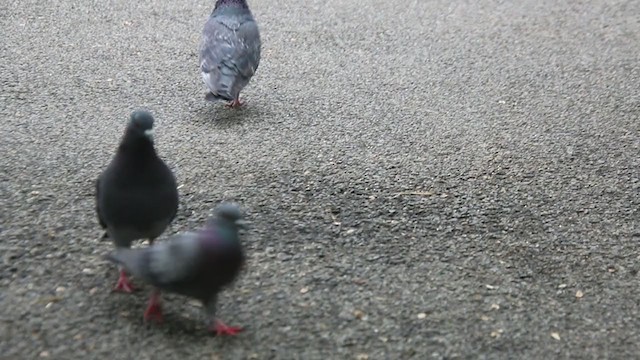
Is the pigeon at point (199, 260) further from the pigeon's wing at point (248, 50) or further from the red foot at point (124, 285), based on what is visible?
the pigeon's wing at point (248, 50)

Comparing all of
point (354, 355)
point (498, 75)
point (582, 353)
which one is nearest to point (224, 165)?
point (354, 355)

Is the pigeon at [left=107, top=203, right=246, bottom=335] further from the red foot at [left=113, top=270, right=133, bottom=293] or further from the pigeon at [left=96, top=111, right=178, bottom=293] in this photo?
the red foot at [left=113, top=270, right=133, bottom=293]

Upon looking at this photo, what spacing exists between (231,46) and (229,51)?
0.16ft

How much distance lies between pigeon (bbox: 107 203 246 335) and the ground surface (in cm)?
21

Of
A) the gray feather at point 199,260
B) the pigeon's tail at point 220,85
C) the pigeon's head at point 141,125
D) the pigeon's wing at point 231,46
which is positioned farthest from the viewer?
the pigeon's wing at point 231,46

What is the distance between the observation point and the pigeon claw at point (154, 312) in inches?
91.1

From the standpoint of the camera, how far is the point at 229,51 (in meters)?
4.11

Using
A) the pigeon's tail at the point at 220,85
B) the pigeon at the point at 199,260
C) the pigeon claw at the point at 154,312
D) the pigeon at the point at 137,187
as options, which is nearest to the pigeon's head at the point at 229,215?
the pigeon at the point at 199,260

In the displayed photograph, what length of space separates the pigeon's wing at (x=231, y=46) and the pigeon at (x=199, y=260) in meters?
2.06

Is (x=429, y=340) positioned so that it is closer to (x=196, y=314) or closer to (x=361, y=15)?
(x=196, y=314)

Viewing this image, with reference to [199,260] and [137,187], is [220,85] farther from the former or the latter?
[199,260]

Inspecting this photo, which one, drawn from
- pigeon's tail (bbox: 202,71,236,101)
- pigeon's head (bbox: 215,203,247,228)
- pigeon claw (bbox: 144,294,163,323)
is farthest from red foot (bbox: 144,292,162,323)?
pigeon's tail (bbox: 202,71,236,101)

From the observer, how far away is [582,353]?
2.35 meters

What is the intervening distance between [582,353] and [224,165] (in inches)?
70.6
